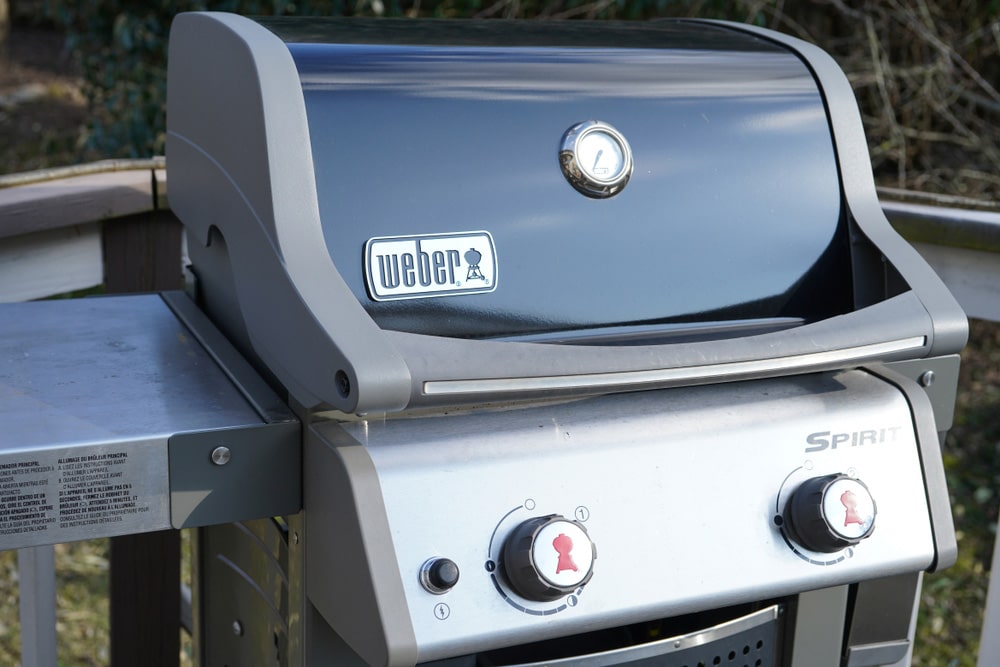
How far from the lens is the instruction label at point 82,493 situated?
2.93ft

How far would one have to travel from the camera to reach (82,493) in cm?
92

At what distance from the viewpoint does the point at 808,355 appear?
3.46ft

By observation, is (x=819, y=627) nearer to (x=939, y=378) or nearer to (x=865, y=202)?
(x=939, y=378)

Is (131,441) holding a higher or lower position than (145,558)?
higher

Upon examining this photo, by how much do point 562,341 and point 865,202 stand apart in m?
0.43

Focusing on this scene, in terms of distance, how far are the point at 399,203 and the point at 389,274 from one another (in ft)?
0.23

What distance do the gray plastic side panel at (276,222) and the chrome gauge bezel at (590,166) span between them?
27 cm

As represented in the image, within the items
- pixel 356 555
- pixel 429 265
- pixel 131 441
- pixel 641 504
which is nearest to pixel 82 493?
pixel 131 441

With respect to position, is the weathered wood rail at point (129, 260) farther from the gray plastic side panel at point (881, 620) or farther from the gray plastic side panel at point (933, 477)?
the gray plastic side panel at point (933, 477)

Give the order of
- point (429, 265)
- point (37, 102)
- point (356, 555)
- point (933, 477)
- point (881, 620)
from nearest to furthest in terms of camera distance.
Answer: point (356, 555), point (429, 265), point (933, 477), point (881, 620), point (37, 102)

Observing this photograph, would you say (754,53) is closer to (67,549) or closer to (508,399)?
(508,399)

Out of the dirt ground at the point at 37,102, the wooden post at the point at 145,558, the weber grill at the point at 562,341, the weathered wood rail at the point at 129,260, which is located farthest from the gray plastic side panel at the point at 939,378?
the dirt ground at the point at 37,102

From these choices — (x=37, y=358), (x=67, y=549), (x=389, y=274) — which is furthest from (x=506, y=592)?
(x=67, y=549)

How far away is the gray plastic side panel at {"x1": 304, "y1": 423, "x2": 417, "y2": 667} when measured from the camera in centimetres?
88
